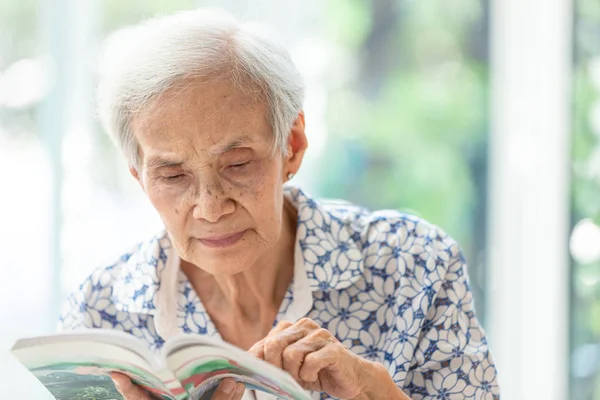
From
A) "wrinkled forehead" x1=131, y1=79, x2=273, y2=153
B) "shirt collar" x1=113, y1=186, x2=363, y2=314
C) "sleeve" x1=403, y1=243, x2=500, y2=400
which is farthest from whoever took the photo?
"shirt collar" x1=113, y1=186, x2=363, y2=314

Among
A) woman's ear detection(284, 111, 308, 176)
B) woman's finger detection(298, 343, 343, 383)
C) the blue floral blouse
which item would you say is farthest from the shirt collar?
woman's finger detection(298, 343, 343, 383)

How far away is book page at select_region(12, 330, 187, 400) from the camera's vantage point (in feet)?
3.55

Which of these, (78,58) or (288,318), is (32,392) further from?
(288,318)

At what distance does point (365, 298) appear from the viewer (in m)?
1.59

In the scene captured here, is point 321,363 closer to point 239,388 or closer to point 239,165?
point 239,388

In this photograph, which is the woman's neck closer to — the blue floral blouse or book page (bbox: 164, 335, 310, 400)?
the blue floral blouse

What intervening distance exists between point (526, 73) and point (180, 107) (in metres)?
2.46

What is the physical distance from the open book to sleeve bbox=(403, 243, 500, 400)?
397 mm

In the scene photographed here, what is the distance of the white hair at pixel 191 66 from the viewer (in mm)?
1376

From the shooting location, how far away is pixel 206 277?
165 centimetres

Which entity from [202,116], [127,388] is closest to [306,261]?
[202,116]

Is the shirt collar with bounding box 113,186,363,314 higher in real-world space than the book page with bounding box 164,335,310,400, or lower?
higher

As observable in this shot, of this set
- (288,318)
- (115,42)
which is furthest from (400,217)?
(115,42)

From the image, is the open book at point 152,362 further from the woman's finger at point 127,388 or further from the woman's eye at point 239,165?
the woman's eye at point 239,165
